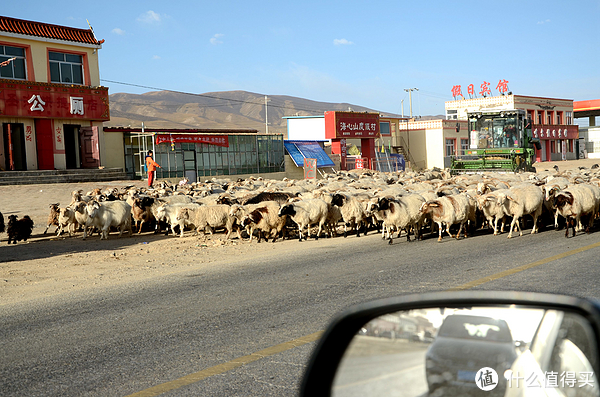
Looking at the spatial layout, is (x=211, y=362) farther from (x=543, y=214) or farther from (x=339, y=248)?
(x=543, y=214)

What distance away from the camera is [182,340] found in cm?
537

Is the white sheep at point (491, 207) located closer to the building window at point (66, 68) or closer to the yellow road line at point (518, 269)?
the yellow road line at point (518, 269)

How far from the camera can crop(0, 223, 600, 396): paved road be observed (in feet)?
14.4

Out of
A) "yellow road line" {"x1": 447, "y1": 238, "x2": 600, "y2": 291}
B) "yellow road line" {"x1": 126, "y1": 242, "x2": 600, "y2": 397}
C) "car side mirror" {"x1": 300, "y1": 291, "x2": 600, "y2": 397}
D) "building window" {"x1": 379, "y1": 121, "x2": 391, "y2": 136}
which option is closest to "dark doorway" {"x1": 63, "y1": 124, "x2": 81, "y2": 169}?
"building window" {"x1": 379, "y1": 121, "x2": 391, "y2": 136}

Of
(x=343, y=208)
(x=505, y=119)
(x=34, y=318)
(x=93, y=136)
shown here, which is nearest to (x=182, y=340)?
(x=34, y=318)

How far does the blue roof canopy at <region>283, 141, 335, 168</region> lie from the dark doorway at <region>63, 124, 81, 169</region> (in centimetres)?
1674

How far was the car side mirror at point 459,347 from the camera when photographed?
1538 mm

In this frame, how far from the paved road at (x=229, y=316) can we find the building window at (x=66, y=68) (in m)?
27.6

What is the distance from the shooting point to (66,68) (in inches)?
1329

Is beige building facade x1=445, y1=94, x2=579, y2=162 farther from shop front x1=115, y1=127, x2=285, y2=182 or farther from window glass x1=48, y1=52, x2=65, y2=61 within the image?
window glass x1=48, y1=52, x2=65, y2=61

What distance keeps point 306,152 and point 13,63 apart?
904 inches

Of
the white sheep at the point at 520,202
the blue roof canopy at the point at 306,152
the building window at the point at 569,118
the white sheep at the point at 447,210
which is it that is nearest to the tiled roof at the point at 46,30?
the blue roof canopy at the point at 306,152

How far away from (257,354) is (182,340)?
928mm

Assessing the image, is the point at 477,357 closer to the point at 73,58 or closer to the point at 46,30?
the point at 46,30
